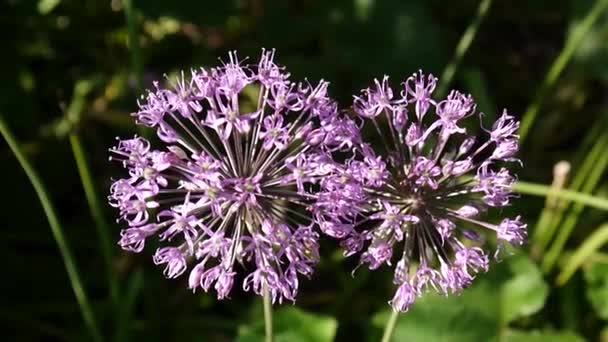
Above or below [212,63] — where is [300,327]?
below

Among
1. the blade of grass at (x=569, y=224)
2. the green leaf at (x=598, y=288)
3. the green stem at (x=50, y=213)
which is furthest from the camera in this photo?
the blade of grass at (x=569, y=224)

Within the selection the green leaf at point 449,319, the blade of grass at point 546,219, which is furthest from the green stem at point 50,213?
the blade of grass at point 546,219

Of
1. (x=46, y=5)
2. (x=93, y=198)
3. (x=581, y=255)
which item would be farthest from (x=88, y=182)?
(x=581, y=255)

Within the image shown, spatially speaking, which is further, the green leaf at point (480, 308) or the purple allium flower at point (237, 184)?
the green leaf at point (480, 308)

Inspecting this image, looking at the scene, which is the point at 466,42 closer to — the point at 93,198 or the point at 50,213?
the point at 93,198

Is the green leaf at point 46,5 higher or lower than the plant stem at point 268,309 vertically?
higher

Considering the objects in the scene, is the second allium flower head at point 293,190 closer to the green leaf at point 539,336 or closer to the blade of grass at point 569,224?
the green leaf at point 539,336

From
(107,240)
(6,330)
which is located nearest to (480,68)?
(107,240)

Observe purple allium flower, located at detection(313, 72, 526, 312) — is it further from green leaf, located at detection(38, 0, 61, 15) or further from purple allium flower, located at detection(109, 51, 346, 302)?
green leaf, located at detection(38, 0, 61, 15)
